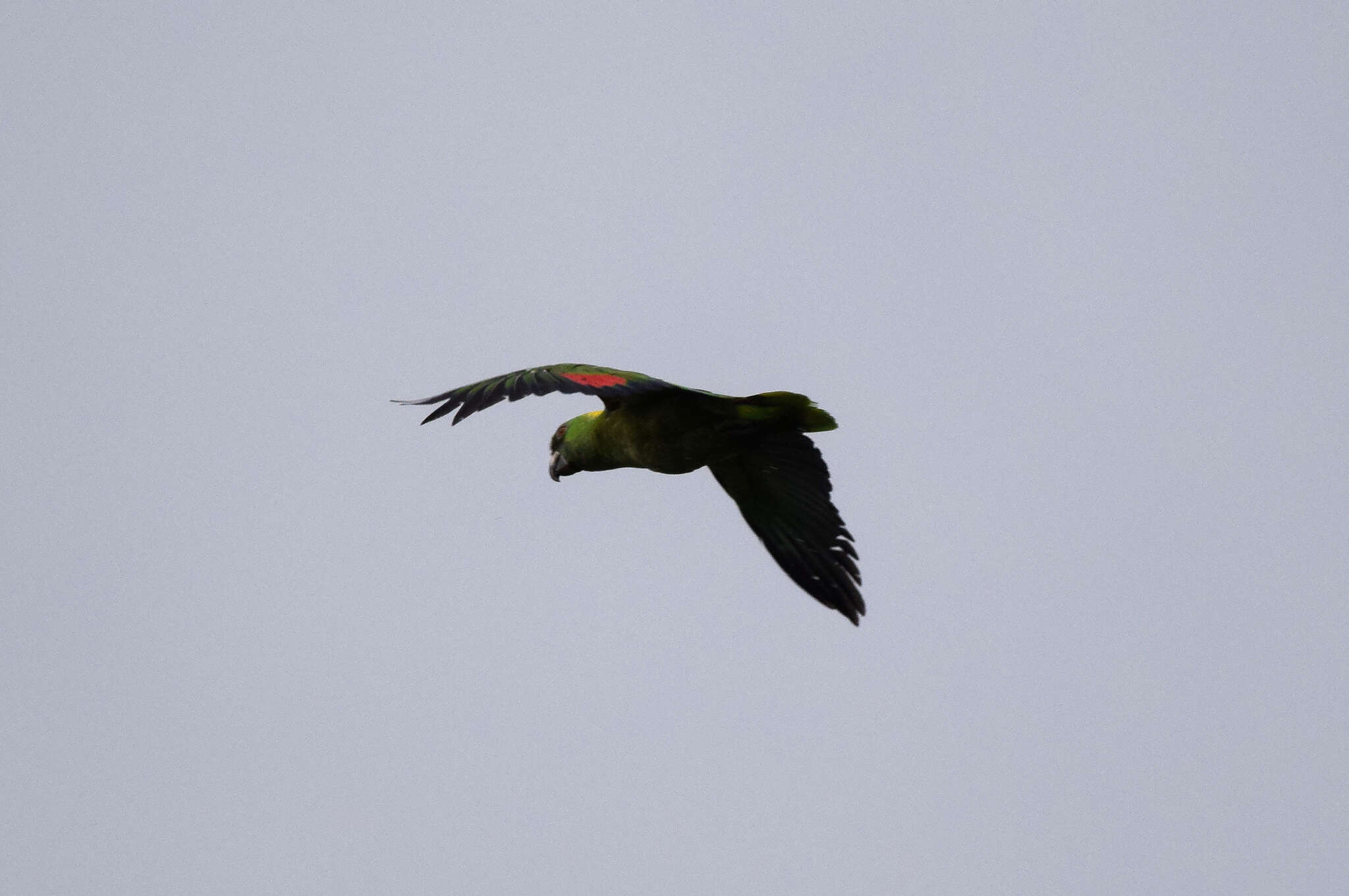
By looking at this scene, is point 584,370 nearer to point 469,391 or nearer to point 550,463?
point 469,391

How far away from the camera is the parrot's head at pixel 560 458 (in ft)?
39.4

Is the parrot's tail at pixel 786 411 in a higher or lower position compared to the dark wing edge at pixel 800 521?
higher

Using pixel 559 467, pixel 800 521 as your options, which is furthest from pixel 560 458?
pixel 800 521

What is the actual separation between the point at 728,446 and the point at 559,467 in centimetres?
161

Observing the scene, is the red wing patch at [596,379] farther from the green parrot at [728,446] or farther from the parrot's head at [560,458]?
the parrot's head at [560,458]

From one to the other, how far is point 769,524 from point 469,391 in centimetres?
315

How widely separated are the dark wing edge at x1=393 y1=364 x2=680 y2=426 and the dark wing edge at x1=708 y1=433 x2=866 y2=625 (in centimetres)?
177

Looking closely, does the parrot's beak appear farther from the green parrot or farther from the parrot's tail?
the parrot's tail

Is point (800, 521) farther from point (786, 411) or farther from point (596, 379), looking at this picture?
point (596, 379)

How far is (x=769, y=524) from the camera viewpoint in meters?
12.2

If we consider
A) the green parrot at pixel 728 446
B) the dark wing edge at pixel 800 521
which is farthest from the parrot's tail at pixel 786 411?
the dark wing edge at pixel 800 521

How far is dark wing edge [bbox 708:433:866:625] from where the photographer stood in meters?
11.8

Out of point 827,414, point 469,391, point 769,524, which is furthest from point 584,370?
point 769,524

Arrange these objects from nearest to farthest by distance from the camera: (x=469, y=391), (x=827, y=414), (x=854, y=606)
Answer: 1. (x=469, y=391)
2. (x=827, y=414)
3. (x=854, y=606)
